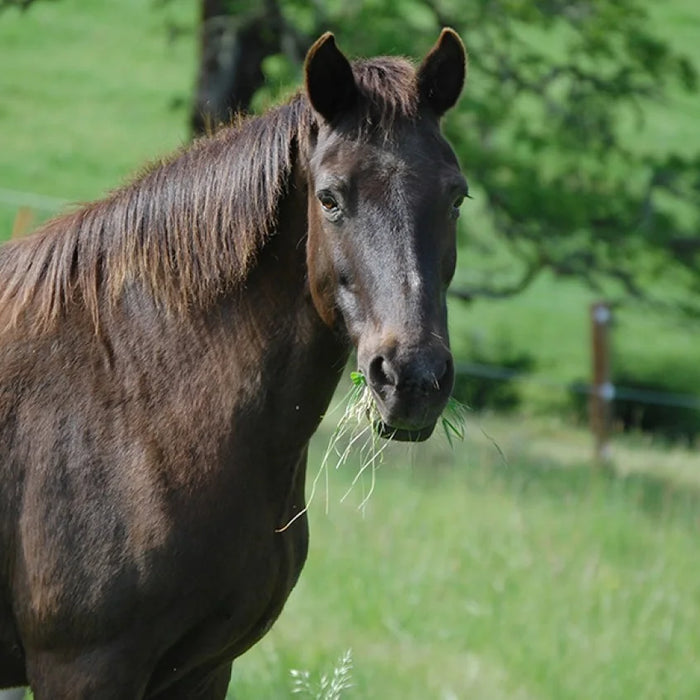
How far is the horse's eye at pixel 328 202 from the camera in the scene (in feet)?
10.1

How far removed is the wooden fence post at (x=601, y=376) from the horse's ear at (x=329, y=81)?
27.6 ft

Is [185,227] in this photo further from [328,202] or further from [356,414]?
[356,414]

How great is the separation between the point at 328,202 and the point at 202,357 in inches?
21.7

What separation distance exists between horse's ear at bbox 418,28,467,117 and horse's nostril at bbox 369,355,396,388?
767 mm

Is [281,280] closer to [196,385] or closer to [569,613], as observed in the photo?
[196,385]

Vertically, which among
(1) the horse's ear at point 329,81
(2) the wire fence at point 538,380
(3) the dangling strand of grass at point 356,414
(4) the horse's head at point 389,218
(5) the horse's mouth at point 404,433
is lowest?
(2) the wire fence at point 538,380

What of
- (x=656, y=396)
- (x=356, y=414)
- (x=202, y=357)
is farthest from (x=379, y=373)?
(x=656, y=396)

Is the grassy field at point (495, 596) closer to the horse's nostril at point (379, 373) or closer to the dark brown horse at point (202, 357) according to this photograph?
the dark brown horse at point (202, 357)

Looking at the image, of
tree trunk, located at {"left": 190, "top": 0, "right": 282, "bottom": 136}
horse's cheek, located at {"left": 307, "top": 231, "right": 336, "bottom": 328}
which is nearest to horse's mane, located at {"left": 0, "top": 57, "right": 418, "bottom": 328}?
horse's cheek, located at {"left": 307, "top": 231, "right": 336, "bottom": 328}

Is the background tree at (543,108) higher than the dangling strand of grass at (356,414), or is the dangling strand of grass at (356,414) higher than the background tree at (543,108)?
the dangling strand of grass at (356,414)

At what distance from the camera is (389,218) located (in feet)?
9.92

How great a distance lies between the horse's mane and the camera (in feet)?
10.8

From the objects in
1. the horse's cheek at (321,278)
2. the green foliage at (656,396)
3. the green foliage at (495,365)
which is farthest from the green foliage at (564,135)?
the horse's cheek at (321,278)

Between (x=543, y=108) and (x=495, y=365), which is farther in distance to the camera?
(x=495, y=365)
